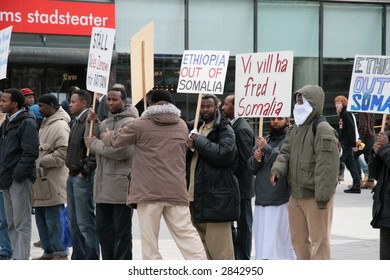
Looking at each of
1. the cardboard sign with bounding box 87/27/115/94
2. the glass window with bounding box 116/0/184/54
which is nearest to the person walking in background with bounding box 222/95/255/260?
the cardboard sign with bounding box 87/27/115/94

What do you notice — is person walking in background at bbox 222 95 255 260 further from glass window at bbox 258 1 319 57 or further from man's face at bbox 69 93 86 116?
glass window at bbox 258 1 319 57

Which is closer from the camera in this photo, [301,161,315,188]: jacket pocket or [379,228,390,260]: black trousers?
[379,228,390,260]: black trousers

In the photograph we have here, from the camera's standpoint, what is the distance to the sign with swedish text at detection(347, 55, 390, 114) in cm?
859

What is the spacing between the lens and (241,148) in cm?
933

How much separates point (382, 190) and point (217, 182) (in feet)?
5.13

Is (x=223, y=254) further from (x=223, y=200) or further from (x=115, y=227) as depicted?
(x=115, y=227)

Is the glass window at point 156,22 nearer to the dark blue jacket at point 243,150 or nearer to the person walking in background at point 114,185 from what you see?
the dark blue jacket at point 243,150

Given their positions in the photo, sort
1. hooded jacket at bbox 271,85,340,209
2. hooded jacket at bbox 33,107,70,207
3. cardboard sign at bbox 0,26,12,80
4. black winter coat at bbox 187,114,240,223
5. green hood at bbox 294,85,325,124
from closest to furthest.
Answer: hooded jacket at bbox 271,85,340,209 < green hood at bbox 294,85,325,124 < black winter coat at bbox 187,114,240,223 < hooded jacket at bbox 33,107,70,207 < cardboard sign at bbox 0,26,12,80

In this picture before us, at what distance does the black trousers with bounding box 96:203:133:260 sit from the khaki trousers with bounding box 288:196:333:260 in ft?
5.29

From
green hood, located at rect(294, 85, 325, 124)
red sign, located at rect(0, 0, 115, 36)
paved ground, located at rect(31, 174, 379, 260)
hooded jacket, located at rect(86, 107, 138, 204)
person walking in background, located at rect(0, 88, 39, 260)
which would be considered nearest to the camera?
green hood, located at rect(294, 85, 325, 124)

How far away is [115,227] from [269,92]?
6.44ft
